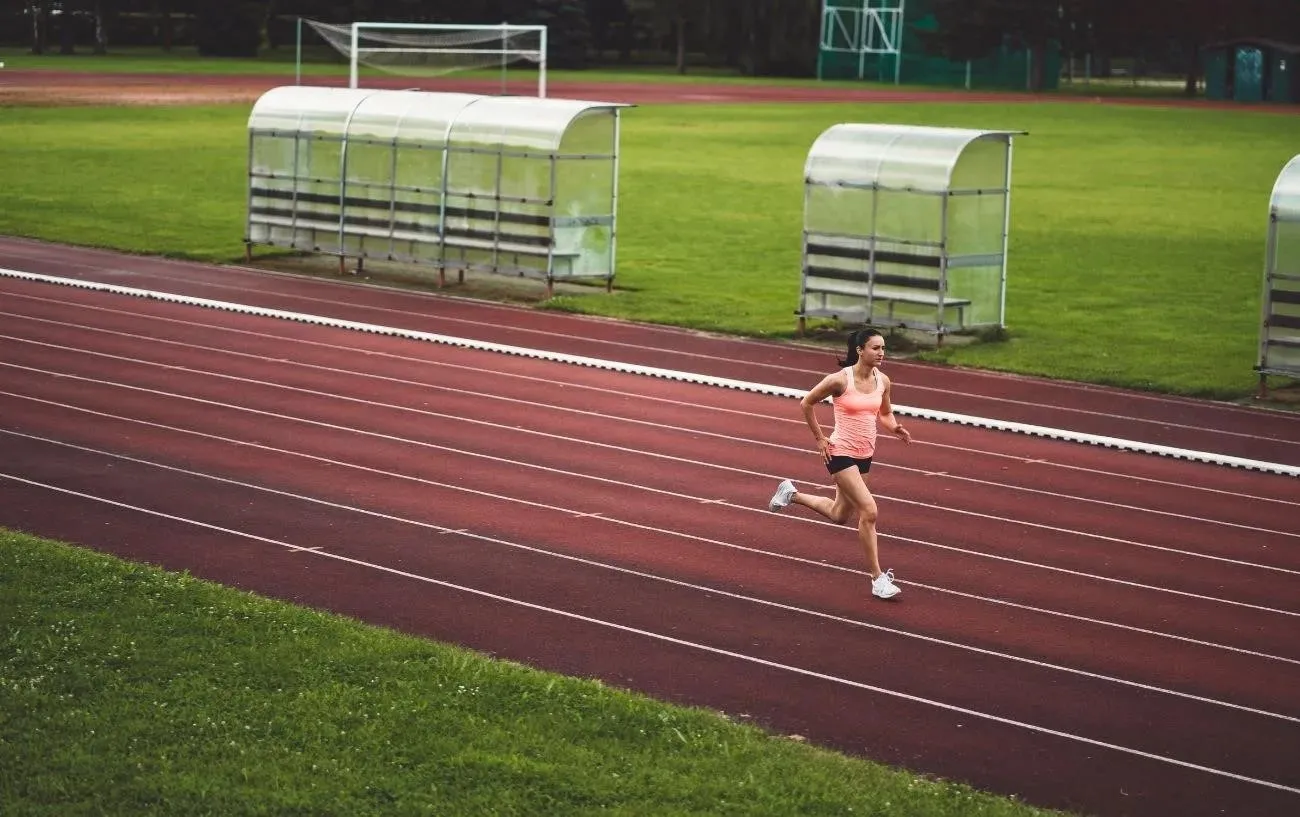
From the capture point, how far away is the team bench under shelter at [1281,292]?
790 inches

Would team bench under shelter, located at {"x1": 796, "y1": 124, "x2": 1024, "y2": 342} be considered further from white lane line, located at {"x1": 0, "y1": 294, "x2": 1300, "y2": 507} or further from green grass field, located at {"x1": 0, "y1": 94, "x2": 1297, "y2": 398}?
white lane line, located at {"x1": 0, "y1": 294, "x2": 1300, "y2": 507}

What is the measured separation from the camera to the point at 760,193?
39688 mm

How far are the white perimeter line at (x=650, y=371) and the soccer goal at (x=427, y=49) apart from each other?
42.2ft

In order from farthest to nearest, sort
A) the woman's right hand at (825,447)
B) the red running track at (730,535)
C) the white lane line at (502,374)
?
the white lane line at (502,374), the woman's right hand at (825,447), the red running track at (730,535)

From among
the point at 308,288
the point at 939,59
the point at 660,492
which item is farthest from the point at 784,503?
the point at 939,59

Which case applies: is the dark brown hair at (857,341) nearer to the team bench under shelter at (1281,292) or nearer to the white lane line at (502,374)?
the white lane line at (502,374)

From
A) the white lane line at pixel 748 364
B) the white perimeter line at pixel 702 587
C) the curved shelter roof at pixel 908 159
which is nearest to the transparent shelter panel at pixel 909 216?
the curved shelter roof at pixel 908 159

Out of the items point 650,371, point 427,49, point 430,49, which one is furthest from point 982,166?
point 427,49

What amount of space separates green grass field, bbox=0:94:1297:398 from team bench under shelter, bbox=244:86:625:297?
3.50 feet

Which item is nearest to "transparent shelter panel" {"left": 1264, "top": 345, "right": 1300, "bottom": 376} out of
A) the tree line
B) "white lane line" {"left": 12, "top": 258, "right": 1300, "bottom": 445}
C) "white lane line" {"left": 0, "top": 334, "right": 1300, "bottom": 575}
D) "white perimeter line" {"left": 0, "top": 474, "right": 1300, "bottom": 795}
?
"white lane line" {"left": 12, "top": 258, "right": 1300, "bottom": 445}

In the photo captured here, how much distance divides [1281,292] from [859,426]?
9530mm

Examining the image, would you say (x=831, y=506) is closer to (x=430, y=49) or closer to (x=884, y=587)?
(x=884, y=587)

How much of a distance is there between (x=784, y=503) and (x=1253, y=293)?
52.4 ft

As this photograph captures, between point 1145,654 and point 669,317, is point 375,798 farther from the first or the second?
point 669,317
